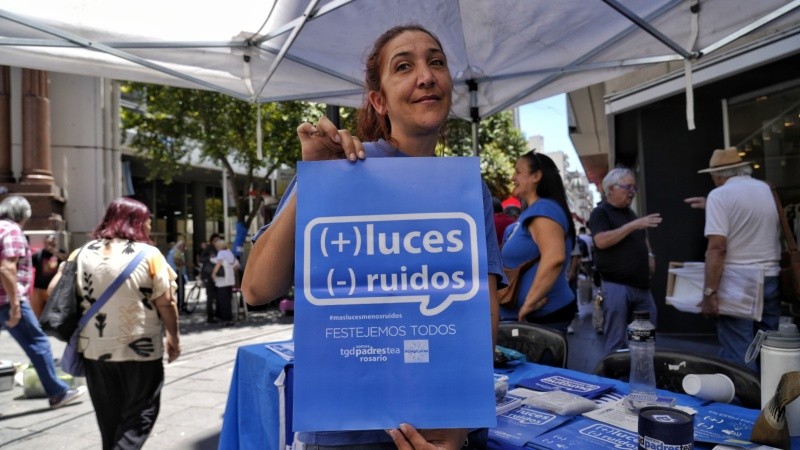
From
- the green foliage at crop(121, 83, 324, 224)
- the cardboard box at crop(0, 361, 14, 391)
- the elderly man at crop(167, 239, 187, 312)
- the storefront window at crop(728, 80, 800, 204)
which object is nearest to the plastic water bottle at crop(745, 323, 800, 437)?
the storefront window at crop(728, 80, 800, 204)

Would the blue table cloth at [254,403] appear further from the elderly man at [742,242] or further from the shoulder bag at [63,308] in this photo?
the elderly man at [742,242]

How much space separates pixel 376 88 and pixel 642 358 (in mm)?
1303

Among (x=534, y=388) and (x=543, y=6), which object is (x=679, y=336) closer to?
(x=543, y=6)

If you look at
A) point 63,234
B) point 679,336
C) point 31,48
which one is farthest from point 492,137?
point 31,48

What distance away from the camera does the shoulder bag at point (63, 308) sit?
309cm

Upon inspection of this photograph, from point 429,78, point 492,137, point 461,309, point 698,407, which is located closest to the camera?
point 461,309

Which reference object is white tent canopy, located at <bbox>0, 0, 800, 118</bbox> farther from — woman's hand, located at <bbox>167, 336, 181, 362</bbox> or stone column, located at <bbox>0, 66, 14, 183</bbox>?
stone column, located at <bbox>0, 66, 14, 183</bbox>

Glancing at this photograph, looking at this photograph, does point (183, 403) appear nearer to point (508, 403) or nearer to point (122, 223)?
point (122, 223)

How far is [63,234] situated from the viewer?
13.4 m

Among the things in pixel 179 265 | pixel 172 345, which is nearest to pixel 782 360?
pixel 172 345

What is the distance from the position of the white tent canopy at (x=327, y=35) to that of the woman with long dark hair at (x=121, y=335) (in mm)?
1148

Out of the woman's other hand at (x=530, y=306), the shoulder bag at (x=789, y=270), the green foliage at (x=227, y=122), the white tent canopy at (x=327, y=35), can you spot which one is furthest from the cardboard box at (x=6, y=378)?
the green foliage at (x=227, y=122)

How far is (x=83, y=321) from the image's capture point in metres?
3.20

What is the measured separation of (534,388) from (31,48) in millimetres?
3703
